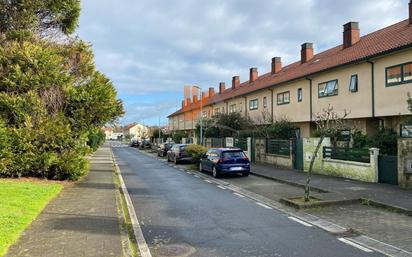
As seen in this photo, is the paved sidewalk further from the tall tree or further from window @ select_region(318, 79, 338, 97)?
window @ select_region(318, 79, 338, 97)

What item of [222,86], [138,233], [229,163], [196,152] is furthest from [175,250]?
[222,86]

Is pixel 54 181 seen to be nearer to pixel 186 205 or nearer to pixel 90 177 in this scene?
pixel 90 177

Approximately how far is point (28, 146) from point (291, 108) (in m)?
20.5

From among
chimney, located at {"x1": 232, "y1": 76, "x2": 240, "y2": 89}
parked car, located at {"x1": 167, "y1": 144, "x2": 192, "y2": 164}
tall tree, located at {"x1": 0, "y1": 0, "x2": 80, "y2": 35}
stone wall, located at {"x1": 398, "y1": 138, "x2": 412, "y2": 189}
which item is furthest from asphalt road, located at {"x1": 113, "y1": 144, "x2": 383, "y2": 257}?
chimney, located at {"x1": 232, "y1": 76, "x2": 240, "y2": 89}

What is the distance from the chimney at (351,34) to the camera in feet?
100

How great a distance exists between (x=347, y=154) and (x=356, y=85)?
23.8 feet

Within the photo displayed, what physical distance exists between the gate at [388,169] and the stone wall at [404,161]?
593 millimetres

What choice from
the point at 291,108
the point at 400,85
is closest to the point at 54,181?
the point at 400,85

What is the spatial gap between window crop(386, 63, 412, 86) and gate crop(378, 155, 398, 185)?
6006 mm

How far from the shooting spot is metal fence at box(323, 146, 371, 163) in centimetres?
1734

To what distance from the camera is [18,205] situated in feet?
33.8

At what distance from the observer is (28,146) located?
16.2 meters

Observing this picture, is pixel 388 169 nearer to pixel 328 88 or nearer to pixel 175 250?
pixel 175 250

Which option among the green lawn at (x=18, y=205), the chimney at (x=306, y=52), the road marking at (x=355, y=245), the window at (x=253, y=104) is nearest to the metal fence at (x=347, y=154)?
the road marking at (x=355, y=245)
